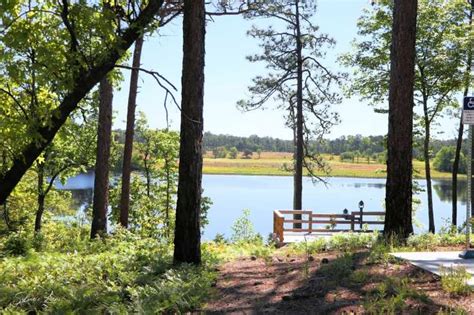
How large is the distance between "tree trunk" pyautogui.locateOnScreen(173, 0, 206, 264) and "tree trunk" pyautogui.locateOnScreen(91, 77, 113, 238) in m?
7.14

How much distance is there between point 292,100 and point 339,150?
3609cm

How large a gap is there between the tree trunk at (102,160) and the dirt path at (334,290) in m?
8.24

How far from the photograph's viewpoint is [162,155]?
1364 inches

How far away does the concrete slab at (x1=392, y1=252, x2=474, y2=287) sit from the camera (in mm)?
6125

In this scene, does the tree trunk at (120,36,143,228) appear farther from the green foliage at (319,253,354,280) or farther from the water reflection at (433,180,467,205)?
the water reflection at (433,180,467,205)

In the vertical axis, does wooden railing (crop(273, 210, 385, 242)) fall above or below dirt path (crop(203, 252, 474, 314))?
below

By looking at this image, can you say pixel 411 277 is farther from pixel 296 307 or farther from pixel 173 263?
pixel 173 263

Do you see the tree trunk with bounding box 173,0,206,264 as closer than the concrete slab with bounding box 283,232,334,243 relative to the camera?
Yes

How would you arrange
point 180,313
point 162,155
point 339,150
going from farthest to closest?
point 339,150, point 162,155, point 180,313

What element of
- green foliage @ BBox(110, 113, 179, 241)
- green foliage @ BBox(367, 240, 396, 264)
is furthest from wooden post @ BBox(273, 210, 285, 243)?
green foliage @ BBox(110, 113, 179, 241)

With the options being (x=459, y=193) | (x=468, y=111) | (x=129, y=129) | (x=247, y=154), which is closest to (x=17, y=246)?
(x=129, y=129)

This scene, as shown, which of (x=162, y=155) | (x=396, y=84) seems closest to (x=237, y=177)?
(x=162, y=155)

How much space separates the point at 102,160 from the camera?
14578 mm

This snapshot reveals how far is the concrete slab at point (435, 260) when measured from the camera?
6.12 metres
